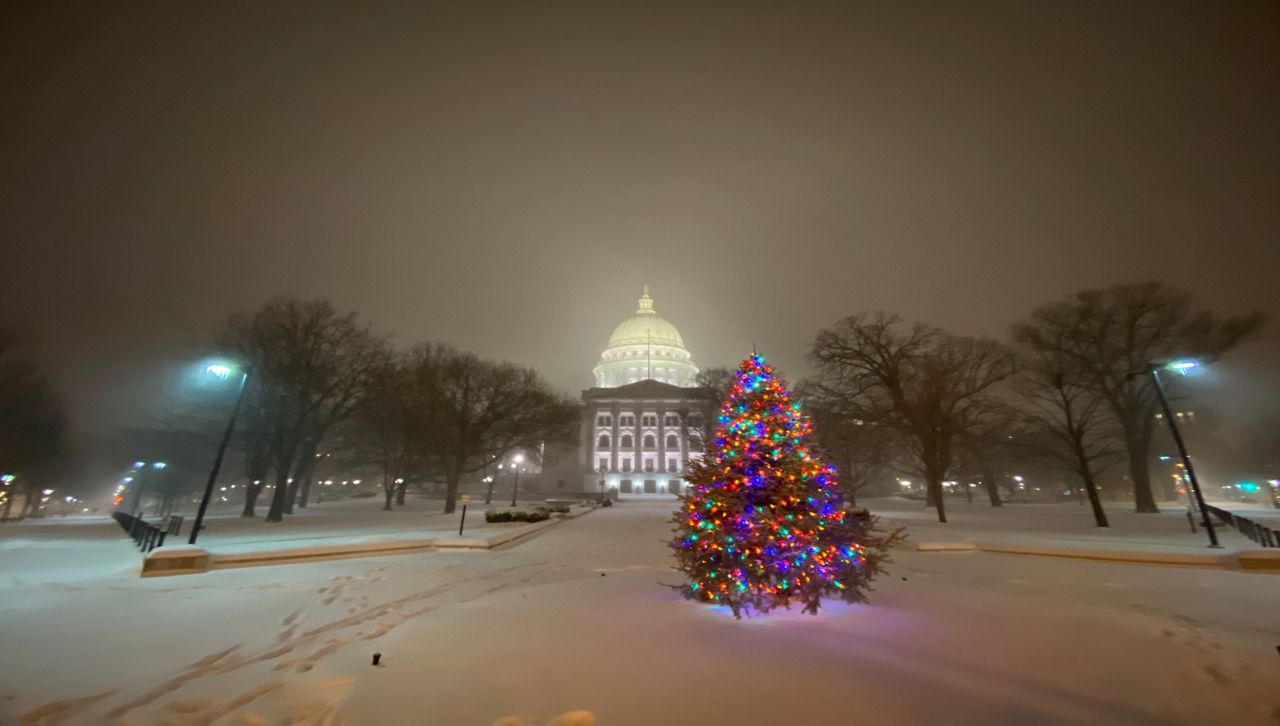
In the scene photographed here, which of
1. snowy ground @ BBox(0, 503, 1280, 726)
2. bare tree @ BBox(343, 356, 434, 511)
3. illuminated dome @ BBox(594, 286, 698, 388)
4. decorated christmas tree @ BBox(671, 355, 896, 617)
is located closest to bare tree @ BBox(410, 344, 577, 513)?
bare tree @ BBox(343, 356, 434, 511)

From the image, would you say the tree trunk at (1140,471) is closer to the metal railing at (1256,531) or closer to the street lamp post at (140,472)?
the metal railing at (1256,531)

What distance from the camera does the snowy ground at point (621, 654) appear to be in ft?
16.5

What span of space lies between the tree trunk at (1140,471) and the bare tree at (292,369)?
47487mm

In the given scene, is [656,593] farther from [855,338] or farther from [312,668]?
[855,338]

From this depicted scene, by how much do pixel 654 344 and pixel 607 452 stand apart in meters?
33.6

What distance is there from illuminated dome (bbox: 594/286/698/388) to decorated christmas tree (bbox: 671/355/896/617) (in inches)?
3806

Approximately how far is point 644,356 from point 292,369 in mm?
84344

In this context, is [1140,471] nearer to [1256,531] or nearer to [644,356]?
[1256,531]

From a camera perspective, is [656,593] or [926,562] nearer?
[656,593]

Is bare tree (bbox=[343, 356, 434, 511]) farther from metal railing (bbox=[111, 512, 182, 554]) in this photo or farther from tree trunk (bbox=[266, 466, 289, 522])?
metal railing (bbox=[111, 512, 182, 554])

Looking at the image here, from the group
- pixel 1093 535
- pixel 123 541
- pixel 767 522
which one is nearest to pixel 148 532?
pixel 123 541

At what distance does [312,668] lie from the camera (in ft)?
20.2

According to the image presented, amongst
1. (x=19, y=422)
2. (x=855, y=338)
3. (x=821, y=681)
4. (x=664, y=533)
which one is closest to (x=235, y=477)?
(x=19, y=422)

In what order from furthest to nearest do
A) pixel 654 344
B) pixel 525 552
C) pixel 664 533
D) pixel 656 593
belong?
pixel 654 344, pixel 664 533, pixel 525 552, pixel 656 593
